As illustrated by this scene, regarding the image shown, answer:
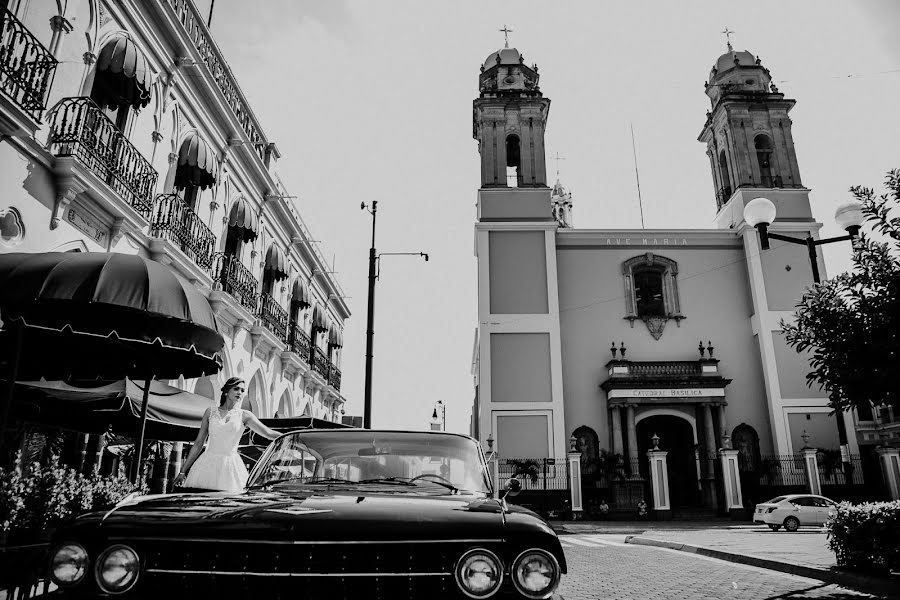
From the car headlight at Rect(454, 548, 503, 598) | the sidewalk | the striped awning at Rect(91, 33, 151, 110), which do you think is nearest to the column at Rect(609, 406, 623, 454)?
the sidewalk

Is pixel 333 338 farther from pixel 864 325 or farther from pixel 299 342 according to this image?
pixel 864 325

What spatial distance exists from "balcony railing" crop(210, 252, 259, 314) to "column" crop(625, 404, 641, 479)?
15.5 metres

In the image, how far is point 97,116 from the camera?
962 cm

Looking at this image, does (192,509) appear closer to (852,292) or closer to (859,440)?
(852,292)

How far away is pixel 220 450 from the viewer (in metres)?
5.28

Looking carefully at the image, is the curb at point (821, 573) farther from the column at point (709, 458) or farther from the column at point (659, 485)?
the column at point (709, 458)

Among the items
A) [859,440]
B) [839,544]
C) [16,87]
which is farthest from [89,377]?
[859,440]

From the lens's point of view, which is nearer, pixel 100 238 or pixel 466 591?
pixel 466 591

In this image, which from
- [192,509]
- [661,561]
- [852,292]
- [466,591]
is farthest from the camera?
[661,561]

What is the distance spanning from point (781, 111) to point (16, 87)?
1222 inches

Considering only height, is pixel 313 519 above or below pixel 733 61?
below

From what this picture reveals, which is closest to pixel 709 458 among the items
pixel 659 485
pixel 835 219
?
pixel 659 485

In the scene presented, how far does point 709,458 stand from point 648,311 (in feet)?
23.2

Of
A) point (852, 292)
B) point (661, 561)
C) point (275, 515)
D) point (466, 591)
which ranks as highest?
point (852, 292)
